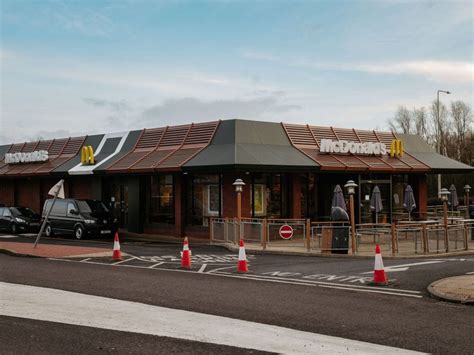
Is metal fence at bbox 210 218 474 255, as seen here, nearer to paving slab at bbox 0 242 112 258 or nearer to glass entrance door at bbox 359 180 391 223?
paving slab at bbox 0 242 112 258

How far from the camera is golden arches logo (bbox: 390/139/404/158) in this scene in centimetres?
2797

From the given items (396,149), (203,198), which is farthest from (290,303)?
(396,149)

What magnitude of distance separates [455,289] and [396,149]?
1829cm

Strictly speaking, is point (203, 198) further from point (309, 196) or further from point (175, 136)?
point (309, 196)

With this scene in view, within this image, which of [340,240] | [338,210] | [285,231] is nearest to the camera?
[340,240]

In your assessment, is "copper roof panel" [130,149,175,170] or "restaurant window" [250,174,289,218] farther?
"copper roof panel" [130,149,175,170]

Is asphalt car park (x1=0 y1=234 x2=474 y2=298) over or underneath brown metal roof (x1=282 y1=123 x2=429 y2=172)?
underneath

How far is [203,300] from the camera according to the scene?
9.65 m

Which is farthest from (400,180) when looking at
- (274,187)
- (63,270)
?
(63,270)

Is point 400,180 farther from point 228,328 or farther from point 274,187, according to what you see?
point 228,328

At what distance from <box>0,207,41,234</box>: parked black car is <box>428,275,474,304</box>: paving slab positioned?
2295cm

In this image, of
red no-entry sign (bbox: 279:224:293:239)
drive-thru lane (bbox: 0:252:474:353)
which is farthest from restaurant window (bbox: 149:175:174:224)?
drive-thru lane (bbox: 0:252:474:353)

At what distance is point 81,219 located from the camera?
25266 millimetres

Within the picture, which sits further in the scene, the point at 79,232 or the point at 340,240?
the point at 79,232
